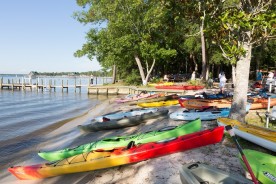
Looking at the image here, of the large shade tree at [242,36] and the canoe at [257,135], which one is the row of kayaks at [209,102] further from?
the canoe at [257,135]

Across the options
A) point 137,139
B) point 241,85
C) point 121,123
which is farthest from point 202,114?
point 137,139

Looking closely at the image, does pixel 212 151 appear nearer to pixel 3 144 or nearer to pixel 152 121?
pixel 152 121

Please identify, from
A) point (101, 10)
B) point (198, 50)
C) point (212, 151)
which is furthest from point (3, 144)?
point (198, 50)

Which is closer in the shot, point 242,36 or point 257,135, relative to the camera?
point 257,135

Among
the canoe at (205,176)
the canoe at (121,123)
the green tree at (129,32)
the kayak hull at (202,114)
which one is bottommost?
the canoe at (121,123)

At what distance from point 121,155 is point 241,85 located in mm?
4999

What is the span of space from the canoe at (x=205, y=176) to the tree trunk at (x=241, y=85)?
4.34 metres

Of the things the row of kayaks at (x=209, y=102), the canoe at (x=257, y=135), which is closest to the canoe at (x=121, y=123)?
the row of kayaks at (x=209, y=102)

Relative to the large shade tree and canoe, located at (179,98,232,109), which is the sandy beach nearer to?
the large shade tree

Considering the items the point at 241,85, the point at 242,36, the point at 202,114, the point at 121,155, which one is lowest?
the point at 121,155

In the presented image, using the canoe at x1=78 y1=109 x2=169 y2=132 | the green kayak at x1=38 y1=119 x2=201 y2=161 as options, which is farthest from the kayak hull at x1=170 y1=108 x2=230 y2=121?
the green kayak at x1=38 y1=119 x2=201 y2=161

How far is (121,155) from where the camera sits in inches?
288

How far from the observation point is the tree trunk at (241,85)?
351 inches

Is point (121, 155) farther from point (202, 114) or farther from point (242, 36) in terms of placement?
point (242, 36)
